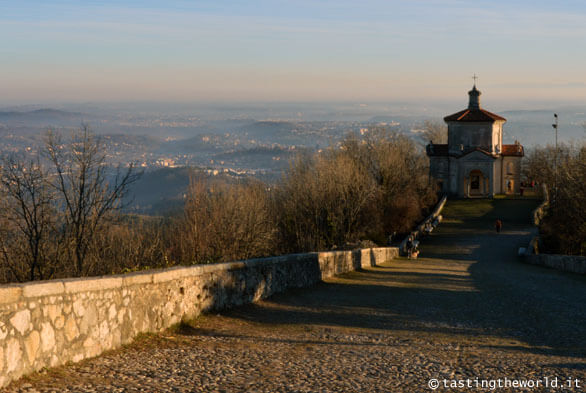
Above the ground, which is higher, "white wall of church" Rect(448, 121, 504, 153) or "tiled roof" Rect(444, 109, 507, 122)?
"tiled roof" Rect(444, 109, 507, 122)

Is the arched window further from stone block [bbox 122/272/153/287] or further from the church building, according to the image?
stone block [bbox 122/272/153/287]

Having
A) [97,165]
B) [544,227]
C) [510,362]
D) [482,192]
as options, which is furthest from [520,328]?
[482,192]

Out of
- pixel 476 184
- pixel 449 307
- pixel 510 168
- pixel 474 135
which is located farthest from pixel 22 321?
pixel 510 168

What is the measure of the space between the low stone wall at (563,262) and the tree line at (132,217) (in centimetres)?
1056

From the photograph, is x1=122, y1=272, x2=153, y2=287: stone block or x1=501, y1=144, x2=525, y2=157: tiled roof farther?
x1=501, y1=144, x2=525, y2=157: tiled roof

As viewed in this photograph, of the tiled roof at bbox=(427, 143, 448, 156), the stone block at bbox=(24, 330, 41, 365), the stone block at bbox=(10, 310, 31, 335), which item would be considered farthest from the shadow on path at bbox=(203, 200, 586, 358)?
the tiled roof at bbox=(427, 143, 448, 156)

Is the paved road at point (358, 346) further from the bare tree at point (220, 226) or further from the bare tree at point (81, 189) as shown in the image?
the bare tree at point (220, 226)

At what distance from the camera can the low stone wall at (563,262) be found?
23494 mm

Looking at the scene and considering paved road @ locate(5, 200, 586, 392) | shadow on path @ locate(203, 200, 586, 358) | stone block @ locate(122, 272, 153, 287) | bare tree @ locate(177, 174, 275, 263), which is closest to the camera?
paved road @ locate(5, 200, 586, 392)

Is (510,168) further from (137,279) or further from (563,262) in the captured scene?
(137,279)

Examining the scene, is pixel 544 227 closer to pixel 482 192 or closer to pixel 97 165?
pixel 482 192

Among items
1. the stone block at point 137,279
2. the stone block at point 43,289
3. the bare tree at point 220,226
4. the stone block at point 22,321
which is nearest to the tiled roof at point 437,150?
the bare tree at point 220,226

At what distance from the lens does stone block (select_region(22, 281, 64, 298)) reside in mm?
5824

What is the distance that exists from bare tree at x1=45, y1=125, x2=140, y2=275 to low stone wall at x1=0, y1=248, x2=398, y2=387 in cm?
487
